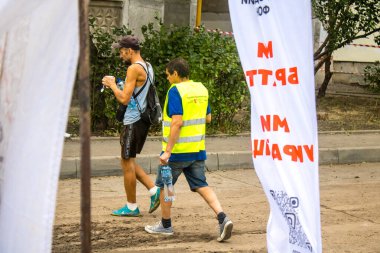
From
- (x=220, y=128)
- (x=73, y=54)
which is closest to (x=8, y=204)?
(x=73, y=54)

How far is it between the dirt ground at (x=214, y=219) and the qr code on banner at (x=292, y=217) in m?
2.78

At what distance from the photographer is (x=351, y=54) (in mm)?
24234

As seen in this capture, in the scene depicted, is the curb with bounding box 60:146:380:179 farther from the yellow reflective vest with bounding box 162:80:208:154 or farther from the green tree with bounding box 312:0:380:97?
the yellow reflective vest with bounding box 162:80:208:154

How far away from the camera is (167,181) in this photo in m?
8.62

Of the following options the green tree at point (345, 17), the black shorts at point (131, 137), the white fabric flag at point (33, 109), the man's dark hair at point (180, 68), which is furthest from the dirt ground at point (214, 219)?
the green tree at point (345, 17)

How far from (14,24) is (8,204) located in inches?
31.5

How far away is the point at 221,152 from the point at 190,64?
1999mm

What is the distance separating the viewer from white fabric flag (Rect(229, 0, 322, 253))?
5379 mm

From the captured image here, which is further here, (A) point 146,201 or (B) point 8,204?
(A) point 146,201

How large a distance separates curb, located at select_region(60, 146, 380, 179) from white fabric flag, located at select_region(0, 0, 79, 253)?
756 cm

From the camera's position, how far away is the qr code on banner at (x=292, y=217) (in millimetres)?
5402

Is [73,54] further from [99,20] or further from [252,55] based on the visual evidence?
[99,20]

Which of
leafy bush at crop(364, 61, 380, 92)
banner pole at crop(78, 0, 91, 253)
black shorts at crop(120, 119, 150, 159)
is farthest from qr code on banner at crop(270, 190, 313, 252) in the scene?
leafy bush at crop(364, 61, 380, 92)

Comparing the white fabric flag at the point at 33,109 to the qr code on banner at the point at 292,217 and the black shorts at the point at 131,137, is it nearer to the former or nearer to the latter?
the qr code on banner at the point at 292,217
